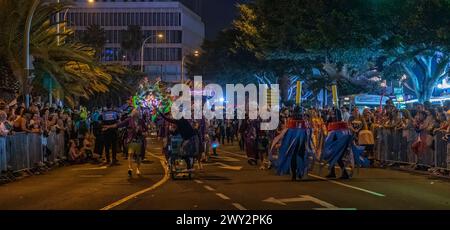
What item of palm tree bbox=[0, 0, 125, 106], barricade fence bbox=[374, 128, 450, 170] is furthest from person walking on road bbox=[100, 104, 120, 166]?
barricade fence bbox=[374, 128, 450, 170]

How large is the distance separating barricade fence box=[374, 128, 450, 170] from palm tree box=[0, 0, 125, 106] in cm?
1377

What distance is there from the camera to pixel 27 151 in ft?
66.5

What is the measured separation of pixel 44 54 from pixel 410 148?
691 inches

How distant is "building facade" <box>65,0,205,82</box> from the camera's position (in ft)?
437

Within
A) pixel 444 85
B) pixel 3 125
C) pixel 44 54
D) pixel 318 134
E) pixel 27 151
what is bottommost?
pixel 27 151

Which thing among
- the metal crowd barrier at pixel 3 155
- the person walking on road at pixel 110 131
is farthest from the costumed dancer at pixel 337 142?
the metal crowd barrier at pixel 3 155

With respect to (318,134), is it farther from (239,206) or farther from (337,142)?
(239,206)

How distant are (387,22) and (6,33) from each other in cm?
1716

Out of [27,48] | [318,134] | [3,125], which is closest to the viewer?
[3,125]

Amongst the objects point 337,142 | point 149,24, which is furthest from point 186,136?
point 149,24
